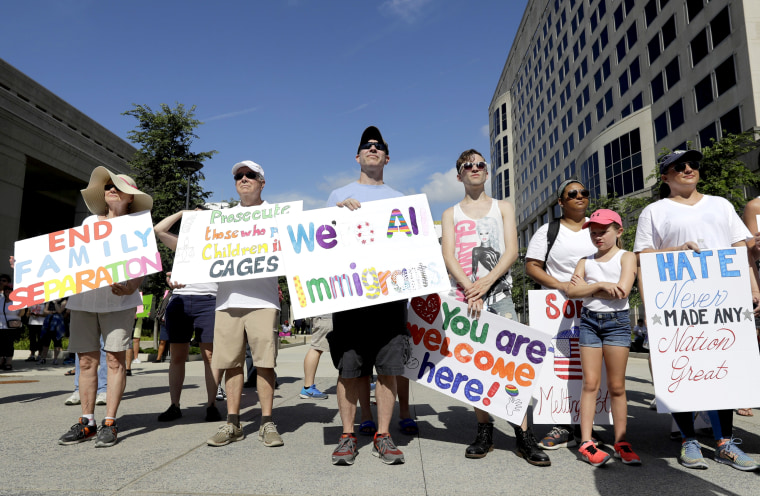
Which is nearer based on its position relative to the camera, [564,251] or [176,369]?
[564,251]

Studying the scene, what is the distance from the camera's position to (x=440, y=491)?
271 cm

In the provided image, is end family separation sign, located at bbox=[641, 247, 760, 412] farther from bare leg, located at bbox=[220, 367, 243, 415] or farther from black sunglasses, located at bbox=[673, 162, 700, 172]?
bare leg, located at bbox=[220, 367, 243, 415]

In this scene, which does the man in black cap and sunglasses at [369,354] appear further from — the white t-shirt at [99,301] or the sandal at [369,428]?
the white t-shirt at [99,301]

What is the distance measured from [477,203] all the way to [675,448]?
2.38 metres

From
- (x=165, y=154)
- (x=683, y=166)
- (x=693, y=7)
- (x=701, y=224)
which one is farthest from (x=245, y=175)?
(x=693, y=7)

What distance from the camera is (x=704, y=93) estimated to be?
25.9 m

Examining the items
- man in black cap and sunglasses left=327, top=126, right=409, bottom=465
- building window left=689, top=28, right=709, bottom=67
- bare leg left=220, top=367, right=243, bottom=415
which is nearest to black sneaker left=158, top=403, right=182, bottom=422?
bare leg left=220, top=367, right=243, bottom=415

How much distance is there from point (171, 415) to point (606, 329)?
403cm

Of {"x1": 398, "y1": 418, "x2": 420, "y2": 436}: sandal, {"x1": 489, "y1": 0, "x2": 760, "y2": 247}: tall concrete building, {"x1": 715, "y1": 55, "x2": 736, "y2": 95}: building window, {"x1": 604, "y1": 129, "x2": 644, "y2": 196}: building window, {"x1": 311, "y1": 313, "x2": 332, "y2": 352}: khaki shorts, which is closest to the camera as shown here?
{"x1": 398, "y1": 418, "x2": 420, "y2": 436}: sandal

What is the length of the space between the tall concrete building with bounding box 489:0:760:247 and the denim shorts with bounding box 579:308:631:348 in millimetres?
23175

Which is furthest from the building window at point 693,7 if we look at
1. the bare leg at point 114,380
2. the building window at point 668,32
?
the bare leg at point 114,380

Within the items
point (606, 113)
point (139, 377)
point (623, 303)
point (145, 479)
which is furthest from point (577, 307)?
point (606, 113)

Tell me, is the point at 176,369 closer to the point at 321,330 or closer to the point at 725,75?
the point at 321,330

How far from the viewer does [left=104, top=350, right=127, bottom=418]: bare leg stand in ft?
12.8
